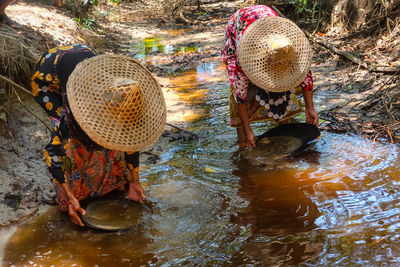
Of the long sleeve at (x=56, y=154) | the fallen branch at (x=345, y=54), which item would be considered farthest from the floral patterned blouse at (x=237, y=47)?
the fallen branch at (x=345, y=54)

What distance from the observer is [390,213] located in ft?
8.39

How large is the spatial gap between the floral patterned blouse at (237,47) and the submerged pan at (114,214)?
1.15 m

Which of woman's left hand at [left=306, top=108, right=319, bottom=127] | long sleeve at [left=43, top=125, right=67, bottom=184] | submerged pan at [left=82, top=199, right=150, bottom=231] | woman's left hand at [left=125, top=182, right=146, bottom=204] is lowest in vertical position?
submerged pan at [left=82, top=199, right=150, bottom=231]

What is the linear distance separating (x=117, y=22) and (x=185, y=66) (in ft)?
18.0

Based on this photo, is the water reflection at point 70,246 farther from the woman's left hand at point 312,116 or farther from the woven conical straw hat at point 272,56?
the woman's left hand at point 312,116

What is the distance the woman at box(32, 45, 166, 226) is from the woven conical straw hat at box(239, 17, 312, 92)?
87cm

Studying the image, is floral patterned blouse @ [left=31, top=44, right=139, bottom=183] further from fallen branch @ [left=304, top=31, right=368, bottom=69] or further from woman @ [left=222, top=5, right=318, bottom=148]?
fallen branch @ [left=304, top=31, right=368, bottom=69]

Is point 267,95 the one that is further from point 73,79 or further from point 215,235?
point 73,79

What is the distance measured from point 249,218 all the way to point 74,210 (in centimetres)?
110

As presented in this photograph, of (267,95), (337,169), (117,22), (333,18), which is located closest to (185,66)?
(333,18)

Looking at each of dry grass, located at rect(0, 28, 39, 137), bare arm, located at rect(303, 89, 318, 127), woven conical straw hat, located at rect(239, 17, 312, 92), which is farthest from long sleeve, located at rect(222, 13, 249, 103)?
dry grass, located at rect(0, 28, 39, 137)

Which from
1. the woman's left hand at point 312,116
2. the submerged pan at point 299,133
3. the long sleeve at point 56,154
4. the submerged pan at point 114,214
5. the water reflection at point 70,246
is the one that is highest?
the long sleeve at point 56,154

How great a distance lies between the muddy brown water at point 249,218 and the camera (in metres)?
2.33

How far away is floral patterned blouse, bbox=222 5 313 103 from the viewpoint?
3.17 meters
